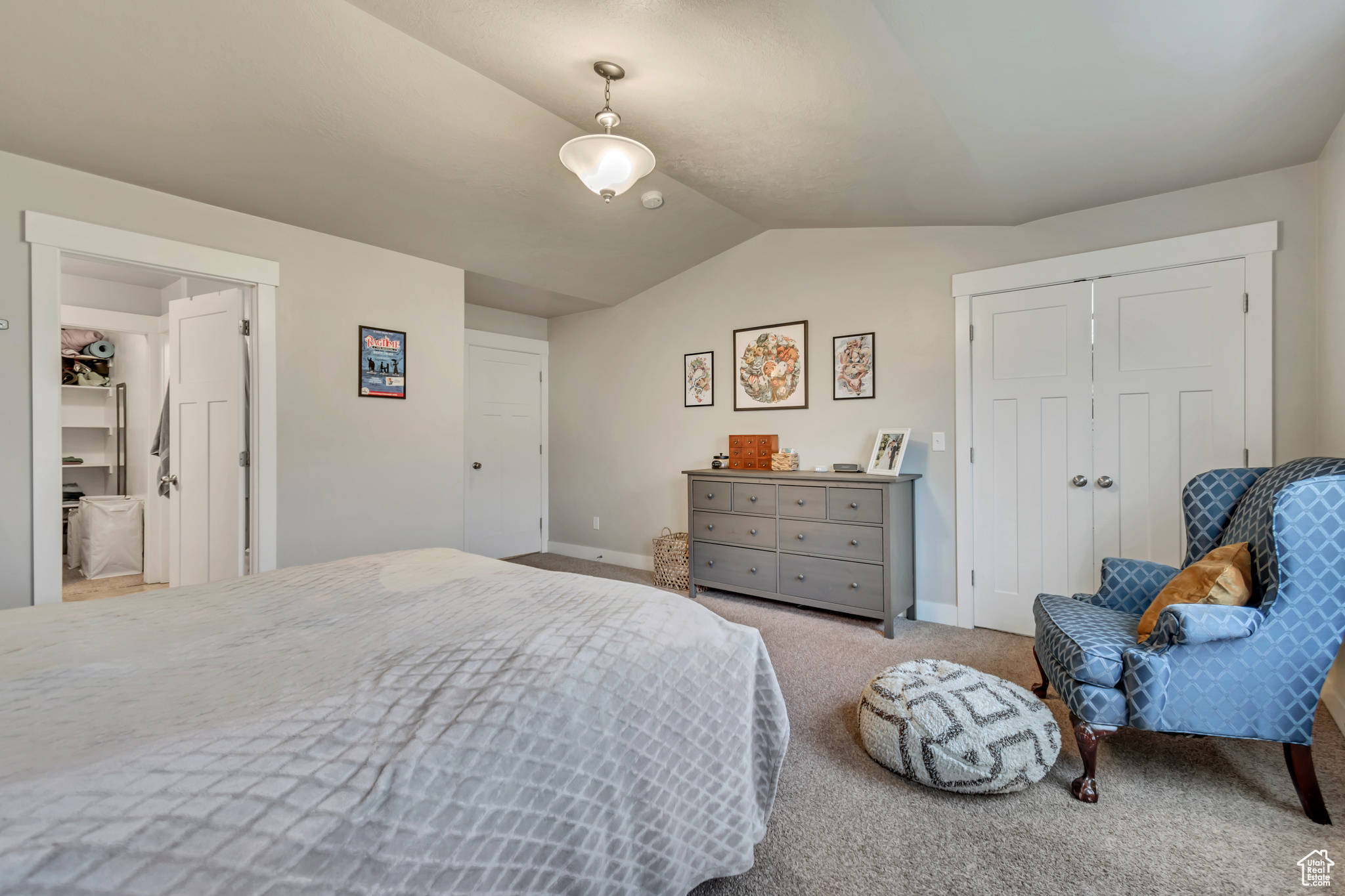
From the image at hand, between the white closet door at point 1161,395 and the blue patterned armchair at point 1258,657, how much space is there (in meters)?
1.02

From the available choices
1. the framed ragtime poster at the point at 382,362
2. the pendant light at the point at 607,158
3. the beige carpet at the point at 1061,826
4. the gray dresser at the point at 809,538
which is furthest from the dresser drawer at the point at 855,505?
the framed ragtime poster at the point at 382,362

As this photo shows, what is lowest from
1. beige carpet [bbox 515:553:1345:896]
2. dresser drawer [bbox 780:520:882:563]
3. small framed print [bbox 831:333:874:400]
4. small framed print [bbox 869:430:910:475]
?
beige carpet [bbox 515:553:1345:896]

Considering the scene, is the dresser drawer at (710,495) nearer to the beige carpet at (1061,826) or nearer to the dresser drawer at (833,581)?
the dresser drawer at (833,581)

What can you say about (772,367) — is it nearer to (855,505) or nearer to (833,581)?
(855,505)

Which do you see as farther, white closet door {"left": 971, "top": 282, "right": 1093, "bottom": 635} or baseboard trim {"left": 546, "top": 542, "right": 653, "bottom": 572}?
baseboard trim {"left": 546, "top": 542, "right": 653, "bottom": 572}

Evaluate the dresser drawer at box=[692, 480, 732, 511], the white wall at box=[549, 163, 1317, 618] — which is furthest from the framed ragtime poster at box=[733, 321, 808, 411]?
the dresser drawer at box=[692, 480, 732, 511]

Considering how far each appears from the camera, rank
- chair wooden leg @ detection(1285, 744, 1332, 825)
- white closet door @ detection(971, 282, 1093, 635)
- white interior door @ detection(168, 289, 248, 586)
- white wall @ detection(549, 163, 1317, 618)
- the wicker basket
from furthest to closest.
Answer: the wicker basket
white interior door @ detection(168, 289, 248, 586)
white closet door @ detection(971, 282, 1093, 635)
white wall @ detection(549, 163, 1317, 618)
chair wooden leg @ detection(1285, 744, 1332, 825)

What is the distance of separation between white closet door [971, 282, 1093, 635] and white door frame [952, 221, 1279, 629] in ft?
0.16

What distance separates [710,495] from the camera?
4016 millimetres

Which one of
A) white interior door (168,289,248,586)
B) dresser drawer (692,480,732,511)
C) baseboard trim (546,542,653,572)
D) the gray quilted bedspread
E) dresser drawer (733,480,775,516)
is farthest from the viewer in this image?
baseboard trim (546,542,653,572)

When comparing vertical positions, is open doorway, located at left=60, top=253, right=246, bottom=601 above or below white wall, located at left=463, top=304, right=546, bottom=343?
below

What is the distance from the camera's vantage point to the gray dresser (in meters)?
3.31

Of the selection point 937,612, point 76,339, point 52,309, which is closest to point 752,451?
point 937,612

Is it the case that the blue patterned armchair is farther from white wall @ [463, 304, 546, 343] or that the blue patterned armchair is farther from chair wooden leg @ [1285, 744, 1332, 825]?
white wall @ [463, 304, 546, 343]
